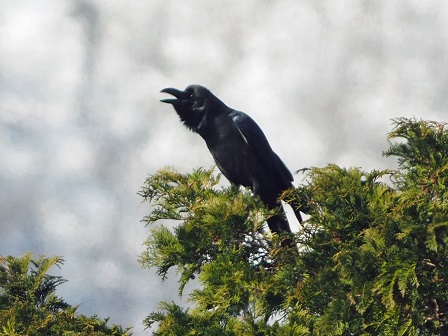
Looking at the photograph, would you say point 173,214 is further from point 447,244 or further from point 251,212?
point 447,244

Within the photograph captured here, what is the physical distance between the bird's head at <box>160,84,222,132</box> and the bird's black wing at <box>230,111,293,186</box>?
454 mm

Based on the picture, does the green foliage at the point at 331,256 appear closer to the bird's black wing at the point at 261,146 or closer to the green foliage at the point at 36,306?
the green foliage at the point at 36,306

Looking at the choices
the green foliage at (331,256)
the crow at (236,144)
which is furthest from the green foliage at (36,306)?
the crow at (236,144)

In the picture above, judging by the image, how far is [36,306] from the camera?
6.69 meters

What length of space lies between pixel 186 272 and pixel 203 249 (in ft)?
0.91

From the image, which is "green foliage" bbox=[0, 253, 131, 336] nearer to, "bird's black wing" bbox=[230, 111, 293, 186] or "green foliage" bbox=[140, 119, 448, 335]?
"green foliage" bbox=[140, 119, 448, 335]

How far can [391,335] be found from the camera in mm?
5078

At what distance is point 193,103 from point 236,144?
995 millimetres

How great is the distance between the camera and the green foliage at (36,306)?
630 cm

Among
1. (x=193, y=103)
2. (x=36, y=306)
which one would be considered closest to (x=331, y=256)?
(x=36, y=306)

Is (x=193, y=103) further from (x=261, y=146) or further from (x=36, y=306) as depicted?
(x=36, y=306)

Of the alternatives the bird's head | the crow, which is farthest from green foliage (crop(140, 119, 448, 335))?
the bird's head

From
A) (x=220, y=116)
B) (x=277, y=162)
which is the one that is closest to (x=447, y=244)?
(x=277, y=162)

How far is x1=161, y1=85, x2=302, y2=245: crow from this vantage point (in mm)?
8742
